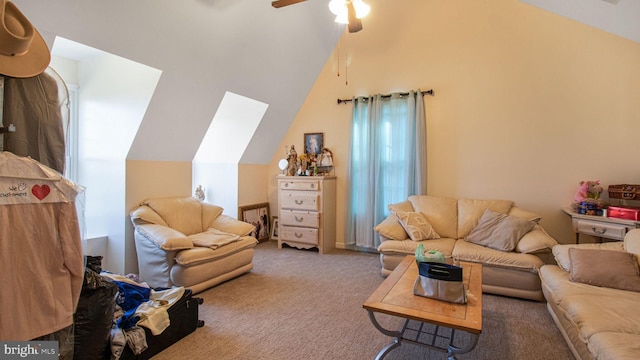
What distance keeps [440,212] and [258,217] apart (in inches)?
111

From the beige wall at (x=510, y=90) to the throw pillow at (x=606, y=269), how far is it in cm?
143

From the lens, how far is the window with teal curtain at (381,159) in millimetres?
4113

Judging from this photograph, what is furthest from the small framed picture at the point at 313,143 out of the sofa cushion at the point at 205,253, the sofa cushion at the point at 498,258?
the sofa cushion at the point at 498,258

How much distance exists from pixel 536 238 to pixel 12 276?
12.2 feet

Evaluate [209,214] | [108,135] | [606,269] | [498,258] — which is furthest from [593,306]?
[108,135]

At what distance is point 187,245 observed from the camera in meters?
2.85

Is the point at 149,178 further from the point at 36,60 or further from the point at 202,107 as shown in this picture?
the point at 36,60

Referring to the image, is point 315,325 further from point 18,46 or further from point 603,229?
point 603,229

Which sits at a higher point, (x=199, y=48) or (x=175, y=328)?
(x=199, y=48)

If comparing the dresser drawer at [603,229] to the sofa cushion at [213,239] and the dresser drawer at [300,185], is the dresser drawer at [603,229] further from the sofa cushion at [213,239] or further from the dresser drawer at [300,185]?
the sofa cushion at [213,239]

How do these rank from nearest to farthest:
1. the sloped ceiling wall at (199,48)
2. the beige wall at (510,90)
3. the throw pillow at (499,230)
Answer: the sloped ceiling wall at (199,48) → the throw pillow at (499,230) → the beige wall at (510,90)

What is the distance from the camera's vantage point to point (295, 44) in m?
4.00

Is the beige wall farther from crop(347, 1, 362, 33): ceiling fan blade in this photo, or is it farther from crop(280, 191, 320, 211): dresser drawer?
crop(347, 1, 362, 33): ceiling fan blade

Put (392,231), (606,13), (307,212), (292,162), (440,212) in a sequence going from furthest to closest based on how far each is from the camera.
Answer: (292,162)
(307,212)
(440,212)
(392,231)
(606,13)
